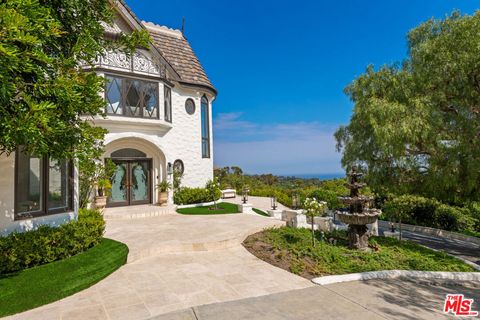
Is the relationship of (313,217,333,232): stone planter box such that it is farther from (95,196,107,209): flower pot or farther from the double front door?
(95,196,107,209): flower pot

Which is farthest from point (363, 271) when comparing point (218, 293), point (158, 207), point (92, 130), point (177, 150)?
point (177, 150)

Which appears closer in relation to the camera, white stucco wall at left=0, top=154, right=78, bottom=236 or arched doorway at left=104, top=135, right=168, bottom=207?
white stucco wall at left=0, top=154, right=78, bottom=236

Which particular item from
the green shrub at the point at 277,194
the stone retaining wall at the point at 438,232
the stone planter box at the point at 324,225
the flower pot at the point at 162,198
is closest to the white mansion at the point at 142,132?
the flower pot at the point at 162,198

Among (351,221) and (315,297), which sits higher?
(351,221)

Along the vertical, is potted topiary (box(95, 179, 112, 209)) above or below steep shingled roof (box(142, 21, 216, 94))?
below

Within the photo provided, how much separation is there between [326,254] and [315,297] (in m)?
2.90

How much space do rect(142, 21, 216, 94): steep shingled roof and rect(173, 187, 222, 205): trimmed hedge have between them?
24.1 feet

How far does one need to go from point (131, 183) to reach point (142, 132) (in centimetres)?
311

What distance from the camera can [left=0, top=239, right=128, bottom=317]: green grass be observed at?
197 inches

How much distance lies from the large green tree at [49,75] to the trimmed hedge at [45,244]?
2501 mm

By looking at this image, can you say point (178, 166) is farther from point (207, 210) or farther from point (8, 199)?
point (8, 199)

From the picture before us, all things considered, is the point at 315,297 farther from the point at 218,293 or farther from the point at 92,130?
the point at 92,130

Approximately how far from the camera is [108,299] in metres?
5.31

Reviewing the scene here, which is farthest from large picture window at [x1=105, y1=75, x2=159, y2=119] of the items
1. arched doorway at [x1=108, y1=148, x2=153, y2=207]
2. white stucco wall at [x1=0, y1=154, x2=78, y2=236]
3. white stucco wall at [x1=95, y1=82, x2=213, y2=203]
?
white stucco wall at [x1=0, y1=154, x2=78, y2=236]
